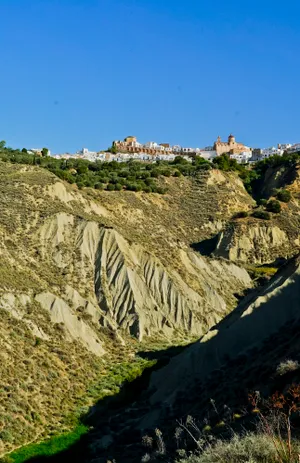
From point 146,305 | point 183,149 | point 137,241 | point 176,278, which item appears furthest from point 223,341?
point 183,149

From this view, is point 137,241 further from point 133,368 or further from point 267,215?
point 267,215

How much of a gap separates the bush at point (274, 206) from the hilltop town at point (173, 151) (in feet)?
190

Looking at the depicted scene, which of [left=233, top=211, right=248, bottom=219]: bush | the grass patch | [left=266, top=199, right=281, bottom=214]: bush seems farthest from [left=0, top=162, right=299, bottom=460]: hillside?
[left=233, top=211, right=248, bottom=219]: bush

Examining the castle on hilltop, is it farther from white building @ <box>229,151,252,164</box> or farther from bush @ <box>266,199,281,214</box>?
bush @ <box>266,199,281,214</box>

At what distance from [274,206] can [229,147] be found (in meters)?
79.1

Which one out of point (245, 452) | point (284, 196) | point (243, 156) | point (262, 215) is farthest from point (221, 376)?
point (243, 156)

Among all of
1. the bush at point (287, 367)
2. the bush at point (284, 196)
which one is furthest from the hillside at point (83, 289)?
the bush at point (287, 367)

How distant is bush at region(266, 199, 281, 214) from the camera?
71.0 m

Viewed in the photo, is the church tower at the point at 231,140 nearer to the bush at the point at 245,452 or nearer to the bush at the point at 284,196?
the bush at the point at 284,196

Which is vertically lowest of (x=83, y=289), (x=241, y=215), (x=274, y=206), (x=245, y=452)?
(x=245, y=452)

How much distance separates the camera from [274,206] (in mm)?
71250

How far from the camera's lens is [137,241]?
53.2 m

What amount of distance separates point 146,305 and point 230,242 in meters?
20.7

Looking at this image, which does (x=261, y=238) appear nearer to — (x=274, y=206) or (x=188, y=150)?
(x=274, y=206)
